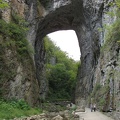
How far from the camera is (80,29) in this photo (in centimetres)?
3077

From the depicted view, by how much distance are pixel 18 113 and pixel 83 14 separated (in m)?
17.3

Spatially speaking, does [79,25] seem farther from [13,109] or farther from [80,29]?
[13,109]

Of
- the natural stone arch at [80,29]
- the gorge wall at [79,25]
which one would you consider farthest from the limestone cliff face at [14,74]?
the natural stone arch at [80,29]

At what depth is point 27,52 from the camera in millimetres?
18984

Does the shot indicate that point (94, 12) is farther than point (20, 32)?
Yes

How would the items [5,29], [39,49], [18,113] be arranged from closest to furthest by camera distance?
1. [18,113]
2. [5,29]
3. [39,49]

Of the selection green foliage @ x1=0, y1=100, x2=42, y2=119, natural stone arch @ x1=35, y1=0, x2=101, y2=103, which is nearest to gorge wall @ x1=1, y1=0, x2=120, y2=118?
natural stone arch @ x1=35, y1=0, x2=101, y2=103

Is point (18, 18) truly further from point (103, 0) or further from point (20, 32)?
point (103, 0)

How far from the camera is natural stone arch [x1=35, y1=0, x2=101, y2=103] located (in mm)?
26500

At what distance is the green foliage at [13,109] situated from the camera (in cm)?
1256

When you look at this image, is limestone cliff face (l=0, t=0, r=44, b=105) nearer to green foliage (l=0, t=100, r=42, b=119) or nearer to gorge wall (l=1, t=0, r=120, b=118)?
gorge wall (l=1, t=0, r=120, b=118)

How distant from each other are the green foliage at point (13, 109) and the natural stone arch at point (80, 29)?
12384 mm

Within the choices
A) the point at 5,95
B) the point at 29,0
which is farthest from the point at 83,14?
the point at 5,95

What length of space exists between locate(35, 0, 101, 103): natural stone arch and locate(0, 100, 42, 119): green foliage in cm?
1238
